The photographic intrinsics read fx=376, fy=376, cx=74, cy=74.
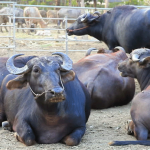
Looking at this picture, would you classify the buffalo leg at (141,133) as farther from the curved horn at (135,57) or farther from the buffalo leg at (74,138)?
the curved horn at (135,57)

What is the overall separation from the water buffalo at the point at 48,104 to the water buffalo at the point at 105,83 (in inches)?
66.1

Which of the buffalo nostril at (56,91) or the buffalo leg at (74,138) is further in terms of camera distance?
the buffalo leg at (74,138)

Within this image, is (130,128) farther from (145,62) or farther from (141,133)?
(145,62)

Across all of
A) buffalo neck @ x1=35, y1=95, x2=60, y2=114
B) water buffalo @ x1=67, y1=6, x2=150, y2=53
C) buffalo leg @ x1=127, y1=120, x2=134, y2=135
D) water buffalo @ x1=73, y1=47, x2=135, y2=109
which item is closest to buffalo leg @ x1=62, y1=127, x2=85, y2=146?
buffalo neck @ x1=35, y1=95, x2=60, y2=114

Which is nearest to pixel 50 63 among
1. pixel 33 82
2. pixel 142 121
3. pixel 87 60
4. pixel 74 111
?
pixel 33 82

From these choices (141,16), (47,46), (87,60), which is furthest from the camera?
(47,46)

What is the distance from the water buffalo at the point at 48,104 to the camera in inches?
172

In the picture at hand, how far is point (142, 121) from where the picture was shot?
482 cm

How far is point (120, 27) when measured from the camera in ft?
33.5

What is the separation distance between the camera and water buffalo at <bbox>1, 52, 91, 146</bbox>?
438 cm

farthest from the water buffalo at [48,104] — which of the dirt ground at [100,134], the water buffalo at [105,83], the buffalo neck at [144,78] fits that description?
the water buffalo at [105,83]

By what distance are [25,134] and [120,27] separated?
6.15 meters

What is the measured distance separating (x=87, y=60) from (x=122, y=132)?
2.59m

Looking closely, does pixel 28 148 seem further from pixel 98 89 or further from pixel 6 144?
pixel 98 89
